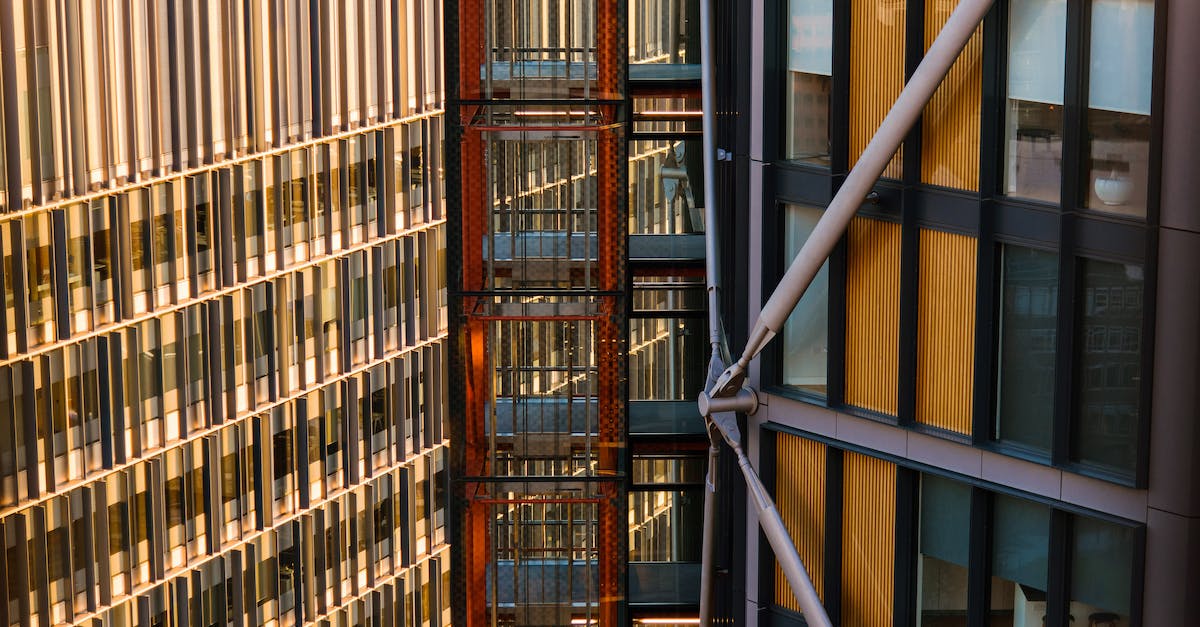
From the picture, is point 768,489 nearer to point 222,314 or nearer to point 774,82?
point 774,82

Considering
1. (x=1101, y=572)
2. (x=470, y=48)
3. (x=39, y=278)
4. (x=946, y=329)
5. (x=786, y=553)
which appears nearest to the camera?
(x=1101, y=572)

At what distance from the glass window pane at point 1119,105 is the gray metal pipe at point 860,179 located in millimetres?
1237

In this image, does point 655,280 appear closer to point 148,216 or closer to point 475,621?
point 475,621

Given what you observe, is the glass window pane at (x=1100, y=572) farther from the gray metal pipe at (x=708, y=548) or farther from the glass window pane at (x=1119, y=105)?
the gray metal pipe at (x=708, y=548)

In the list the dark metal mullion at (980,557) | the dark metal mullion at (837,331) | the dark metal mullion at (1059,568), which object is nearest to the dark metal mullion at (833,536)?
the dark metal mullion at (837,331)

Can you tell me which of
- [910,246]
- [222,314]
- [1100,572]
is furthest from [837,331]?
[222,314]

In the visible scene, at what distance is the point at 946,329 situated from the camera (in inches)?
702

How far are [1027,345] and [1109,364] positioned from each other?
961 millimetres

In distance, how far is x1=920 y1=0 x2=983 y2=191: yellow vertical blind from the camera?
1712 cm

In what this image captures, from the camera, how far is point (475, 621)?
3231 cm

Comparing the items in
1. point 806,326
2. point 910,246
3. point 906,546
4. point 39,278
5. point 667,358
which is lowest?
point 39,278

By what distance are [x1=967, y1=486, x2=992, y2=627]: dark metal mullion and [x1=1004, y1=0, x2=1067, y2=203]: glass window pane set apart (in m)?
3.00

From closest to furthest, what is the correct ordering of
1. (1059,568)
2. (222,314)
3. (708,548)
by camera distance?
(1059,568) < (708,548) < (222,314)

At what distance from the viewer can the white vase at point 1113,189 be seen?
15.7 metres
